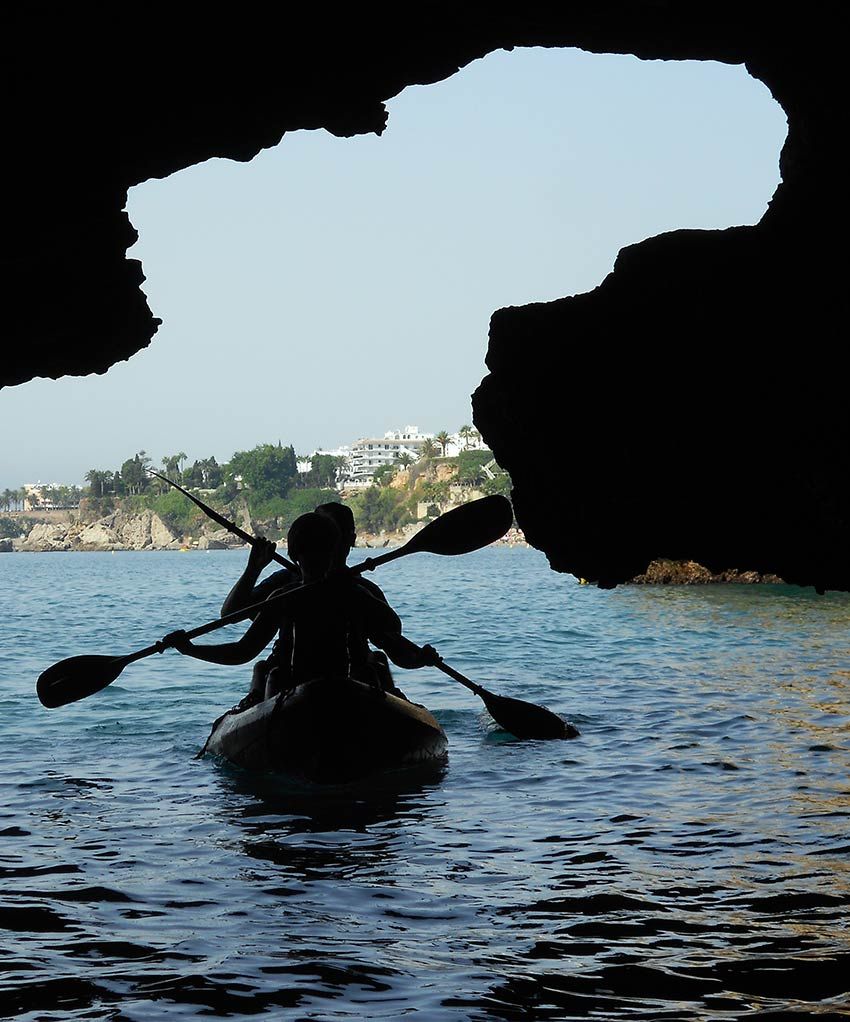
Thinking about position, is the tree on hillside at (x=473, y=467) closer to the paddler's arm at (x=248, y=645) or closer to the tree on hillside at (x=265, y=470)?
the tree on hillside at (x=265, y=470)

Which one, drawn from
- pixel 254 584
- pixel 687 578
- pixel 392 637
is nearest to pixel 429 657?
pixel 392 637

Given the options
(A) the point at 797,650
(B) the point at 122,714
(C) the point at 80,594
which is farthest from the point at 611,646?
(C) the point at 80,594

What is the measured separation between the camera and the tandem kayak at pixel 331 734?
960 cm

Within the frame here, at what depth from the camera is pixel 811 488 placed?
5992 mm

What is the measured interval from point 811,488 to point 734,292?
1022 mm

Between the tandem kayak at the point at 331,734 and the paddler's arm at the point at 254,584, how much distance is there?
0.92 metres

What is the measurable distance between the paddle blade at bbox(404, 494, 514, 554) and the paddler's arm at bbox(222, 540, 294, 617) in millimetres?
1720

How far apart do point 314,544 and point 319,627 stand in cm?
66

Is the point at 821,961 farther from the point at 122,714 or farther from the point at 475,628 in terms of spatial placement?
the point at 475,628

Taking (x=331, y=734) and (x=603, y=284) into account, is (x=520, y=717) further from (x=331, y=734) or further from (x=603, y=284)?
(x=603, y=284)

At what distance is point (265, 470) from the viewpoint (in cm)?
19388

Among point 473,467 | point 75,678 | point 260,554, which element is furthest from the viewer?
point 473,467

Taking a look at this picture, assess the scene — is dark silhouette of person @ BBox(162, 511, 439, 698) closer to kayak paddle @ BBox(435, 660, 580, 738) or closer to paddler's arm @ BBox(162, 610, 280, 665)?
paddler's arm @ BBox(162, 610, 280, 665)

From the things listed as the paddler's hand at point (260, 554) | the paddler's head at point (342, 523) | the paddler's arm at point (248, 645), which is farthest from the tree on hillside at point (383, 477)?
the paddler's arm at point (248, 645)
